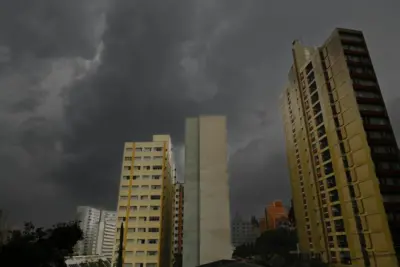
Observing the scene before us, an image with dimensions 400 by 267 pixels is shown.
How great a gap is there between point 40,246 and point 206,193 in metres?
21.0

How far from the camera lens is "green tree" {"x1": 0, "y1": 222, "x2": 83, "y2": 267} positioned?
29312 mm

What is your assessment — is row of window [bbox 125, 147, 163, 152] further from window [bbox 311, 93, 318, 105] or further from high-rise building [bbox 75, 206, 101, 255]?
high-rise building [bbox 75, 206, 101, 255]

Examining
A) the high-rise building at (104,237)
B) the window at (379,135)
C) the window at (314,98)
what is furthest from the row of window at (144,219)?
the high-rise building at (104,237)

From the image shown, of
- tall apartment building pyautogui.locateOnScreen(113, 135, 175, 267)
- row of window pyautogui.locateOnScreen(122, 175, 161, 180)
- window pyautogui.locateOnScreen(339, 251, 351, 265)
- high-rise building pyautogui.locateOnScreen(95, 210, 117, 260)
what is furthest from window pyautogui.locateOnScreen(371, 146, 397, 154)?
high-rise building pyautogui.locateOnScreen(95, 210, 117, 260)

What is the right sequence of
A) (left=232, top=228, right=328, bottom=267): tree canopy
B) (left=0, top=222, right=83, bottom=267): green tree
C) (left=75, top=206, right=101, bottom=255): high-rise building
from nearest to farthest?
(left=0, top=222, right=83, bottom=267): green tree < (left=232, top=228, right=328, bottom=267): tree canopy < (left=75, top=206, right=101, bottom=255): high-rise building

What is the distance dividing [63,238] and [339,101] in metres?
46.0

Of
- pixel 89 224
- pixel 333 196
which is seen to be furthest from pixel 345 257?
pixel 89 224

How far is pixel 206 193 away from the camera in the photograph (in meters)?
42.6

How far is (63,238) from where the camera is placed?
3775 cm

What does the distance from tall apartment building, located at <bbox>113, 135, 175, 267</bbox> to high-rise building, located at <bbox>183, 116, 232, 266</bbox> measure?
A: 95.8ft

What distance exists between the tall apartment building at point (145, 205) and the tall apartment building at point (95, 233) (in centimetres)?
7850

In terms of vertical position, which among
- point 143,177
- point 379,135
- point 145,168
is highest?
point 145,168

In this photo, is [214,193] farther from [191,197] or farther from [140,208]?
[140,208]

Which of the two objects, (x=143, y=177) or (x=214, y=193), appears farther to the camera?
(x=143, y=177)
